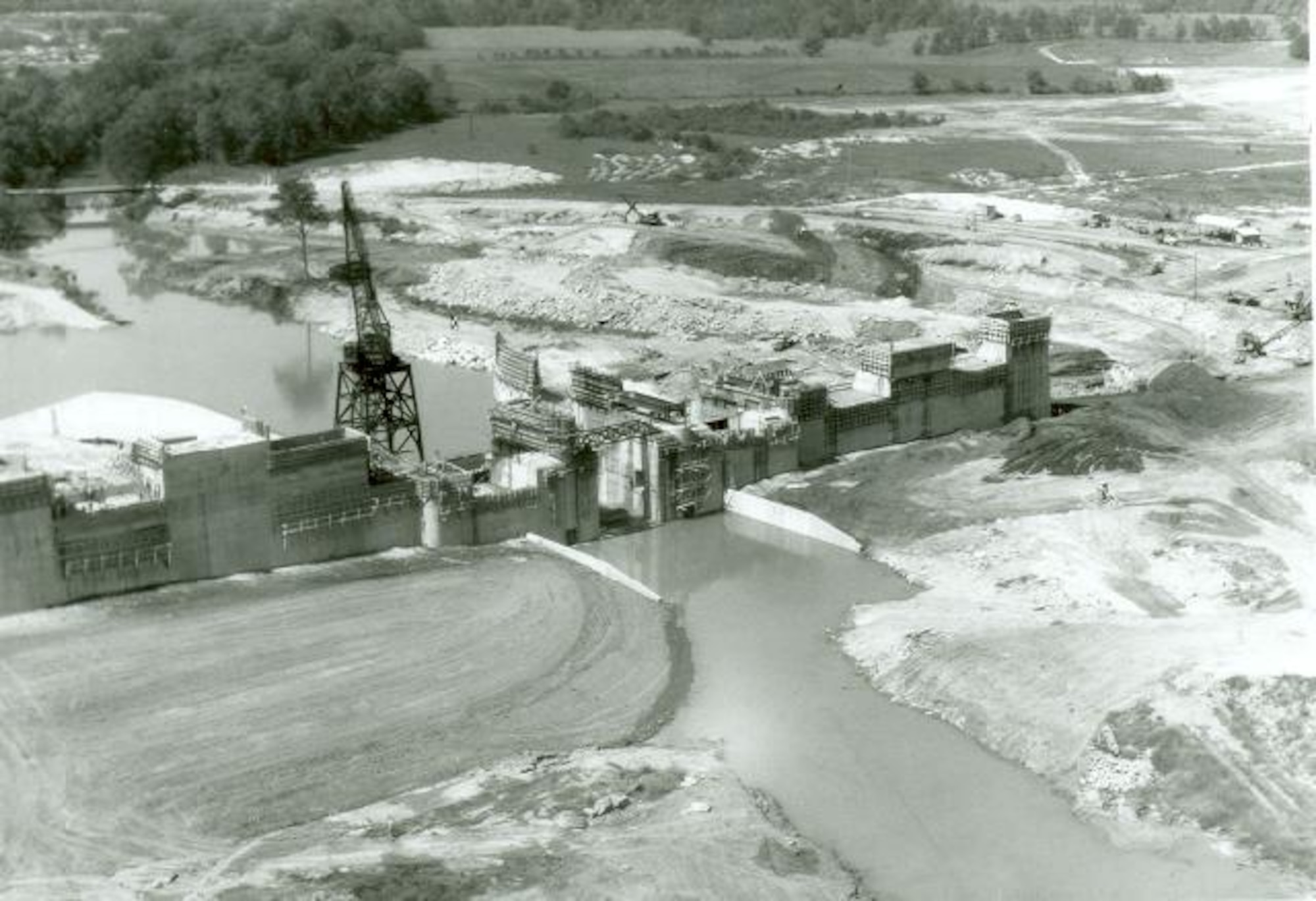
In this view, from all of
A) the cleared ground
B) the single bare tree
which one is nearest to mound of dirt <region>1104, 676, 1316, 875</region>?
the cleared ground

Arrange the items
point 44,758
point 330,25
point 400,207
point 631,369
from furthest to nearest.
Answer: point 330,25 → point 400,207 → point 631,369 → point 44,758

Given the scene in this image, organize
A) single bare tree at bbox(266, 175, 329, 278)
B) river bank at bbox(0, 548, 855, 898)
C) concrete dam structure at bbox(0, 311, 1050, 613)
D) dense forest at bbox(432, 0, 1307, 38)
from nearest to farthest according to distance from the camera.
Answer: river bank at bbox(0, 548, 855, 898) → concrete dam structure at bbox(0, 311, 1050, 613) → single bare tree at bbox(266, 175, 329, 278) → dense forest at bbox(432, 0, 1307, 38)

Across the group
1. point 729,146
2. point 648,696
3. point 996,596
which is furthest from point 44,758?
point 729,146

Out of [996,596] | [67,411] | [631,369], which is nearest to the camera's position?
[996,596]

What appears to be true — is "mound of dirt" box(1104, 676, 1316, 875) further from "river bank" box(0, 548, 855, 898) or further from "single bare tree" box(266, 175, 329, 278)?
"single bare tree" box(266, 175, 329, 278)

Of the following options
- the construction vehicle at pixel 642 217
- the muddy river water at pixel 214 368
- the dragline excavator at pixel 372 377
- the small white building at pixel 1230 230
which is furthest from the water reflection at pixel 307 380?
the small white building at pixel 1230 230

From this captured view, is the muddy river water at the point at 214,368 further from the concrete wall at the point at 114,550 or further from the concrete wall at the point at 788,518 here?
the concrete wall at the point at 114,550

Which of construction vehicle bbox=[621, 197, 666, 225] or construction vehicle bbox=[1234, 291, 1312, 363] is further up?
construction vehicle bbox=[621, 197, 666, 225]

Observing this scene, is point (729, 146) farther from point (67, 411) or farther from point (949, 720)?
point (949, 720)
